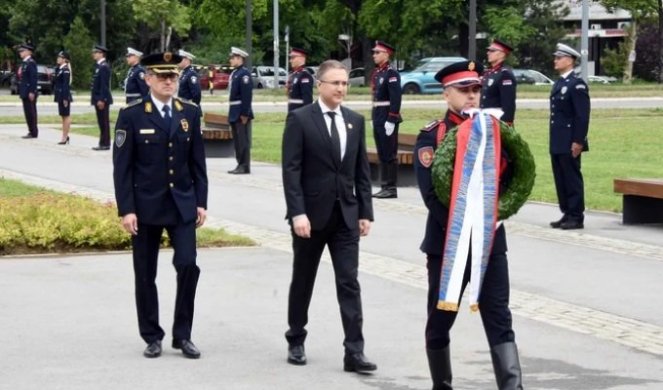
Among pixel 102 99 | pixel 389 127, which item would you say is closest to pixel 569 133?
pixel 389 127

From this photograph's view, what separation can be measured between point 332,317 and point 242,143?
11844 mm

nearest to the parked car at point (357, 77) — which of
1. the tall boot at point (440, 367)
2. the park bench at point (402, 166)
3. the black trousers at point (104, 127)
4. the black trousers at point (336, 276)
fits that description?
the black trousers at point (104, 127)

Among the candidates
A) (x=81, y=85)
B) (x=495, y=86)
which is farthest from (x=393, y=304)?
(x=81, y=85)

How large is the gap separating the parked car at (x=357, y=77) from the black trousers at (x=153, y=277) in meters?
61.6

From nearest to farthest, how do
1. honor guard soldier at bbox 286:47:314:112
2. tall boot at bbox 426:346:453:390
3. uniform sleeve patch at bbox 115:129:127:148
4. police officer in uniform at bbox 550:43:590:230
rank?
tall boot at bbox 426:346:453:390 → uniform sleeve patch at bbox 115:129:127:148 → police officer in uniform at bbox 550:43:590:230 → honor guard soldier at bbox 286:47:314:112

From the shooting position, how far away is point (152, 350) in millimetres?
8805

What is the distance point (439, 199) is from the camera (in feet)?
23.7

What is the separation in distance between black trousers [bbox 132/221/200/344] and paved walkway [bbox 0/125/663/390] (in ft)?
0.64

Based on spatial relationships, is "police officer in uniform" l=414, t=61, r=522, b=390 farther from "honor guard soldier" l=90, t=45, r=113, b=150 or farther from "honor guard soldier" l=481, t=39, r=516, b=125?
"honor guard soldier" l=90, t=45, r=113, b=150

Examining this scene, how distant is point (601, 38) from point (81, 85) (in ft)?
126

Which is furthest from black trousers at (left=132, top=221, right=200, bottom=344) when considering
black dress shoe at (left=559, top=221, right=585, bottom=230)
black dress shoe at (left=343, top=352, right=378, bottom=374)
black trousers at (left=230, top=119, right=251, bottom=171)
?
black trousers at (left=230, top=119, right=251, bottom=171)

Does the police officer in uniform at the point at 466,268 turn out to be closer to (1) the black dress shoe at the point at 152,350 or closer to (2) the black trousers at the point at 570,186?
(1) the black dress shoe at the point at 152,350

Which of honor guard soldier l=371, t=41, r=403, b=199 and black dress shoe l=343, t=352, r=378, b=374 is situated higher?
honor guard soldier l=371, t=41, r=403, b=199

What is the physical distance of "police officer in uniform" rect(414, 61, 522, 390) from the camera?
7.16m
